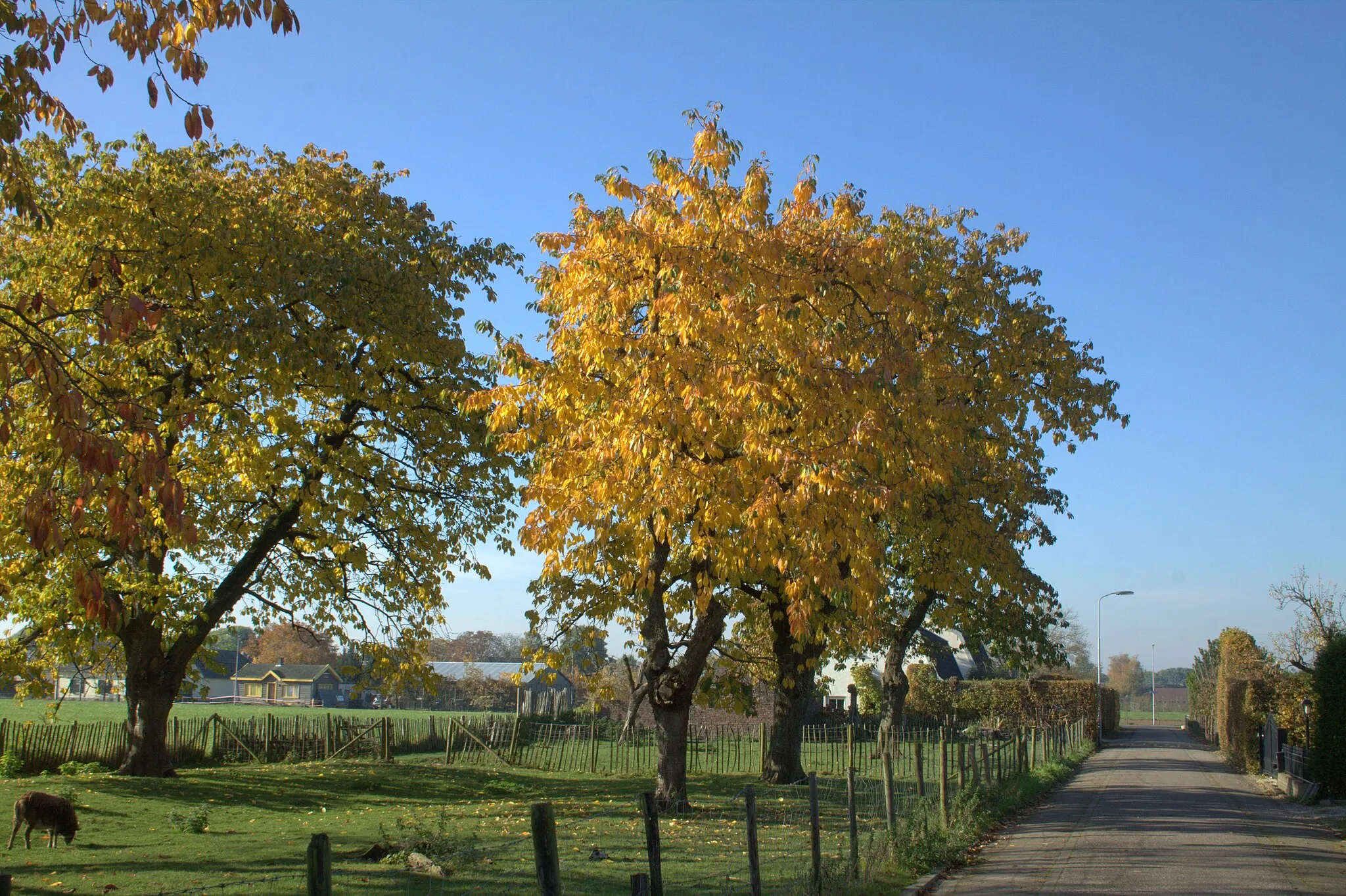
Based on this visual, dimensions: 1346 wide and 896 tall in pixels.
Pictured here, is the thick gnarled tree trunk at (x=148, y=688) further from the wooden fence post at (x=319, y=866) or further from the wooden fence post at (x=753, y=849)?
the wooden fence post at (x=319, y=866)

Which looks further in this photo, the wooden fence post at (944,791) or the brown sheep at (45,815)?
the wooden fence post at (944,791)

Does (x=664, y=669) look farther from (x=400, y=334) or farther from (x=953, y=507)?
(x=400, y=334)

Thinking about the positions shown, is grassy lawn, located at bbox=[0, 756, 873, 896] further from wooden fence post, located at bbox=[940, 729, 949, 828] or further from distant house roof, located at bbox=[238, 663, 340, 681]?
distant house roof, located at bbox=[238, 663, 340, 681]

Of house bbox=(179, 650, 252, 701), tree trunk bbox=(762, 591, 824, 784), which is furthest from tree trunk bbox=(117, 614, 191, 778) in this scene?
house bbox=(179, 650, 252, 701)

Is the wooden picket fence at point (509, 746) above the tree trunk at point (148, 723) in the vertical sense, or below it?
below

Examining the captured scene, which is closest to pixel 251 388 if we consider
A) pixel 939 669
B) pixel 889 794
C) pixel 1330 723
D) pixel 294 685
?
pixel 889 794

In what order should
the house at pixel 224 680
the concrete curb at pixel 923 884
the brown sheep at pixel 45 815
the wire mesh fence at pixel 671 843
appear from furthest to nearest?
the house at pixel 224 680 < the brown sheep at pixel 45 815 < the concrete curb at pixel 923 884 < the wire mesh fence at pixel 671 843

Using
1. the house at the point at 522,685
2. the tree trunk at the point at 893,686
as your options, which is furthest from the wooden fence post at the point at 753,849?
the house at the point at 522,685

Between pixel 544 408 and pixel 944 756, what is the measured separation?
769 cm

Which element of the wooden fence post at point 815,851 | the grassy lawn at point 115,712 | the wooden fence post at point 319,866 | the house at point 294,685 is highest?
the wooden fence post at point 319,866

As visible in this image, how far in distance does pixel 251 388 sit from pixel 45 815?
8.69m

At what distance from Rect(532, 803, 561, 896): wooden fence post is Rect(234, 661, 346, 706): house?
98.6 m

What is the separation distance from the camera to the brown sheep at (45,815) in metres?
12.5

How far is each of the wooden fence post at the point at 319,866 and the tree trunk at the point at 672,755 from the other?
500 inches
